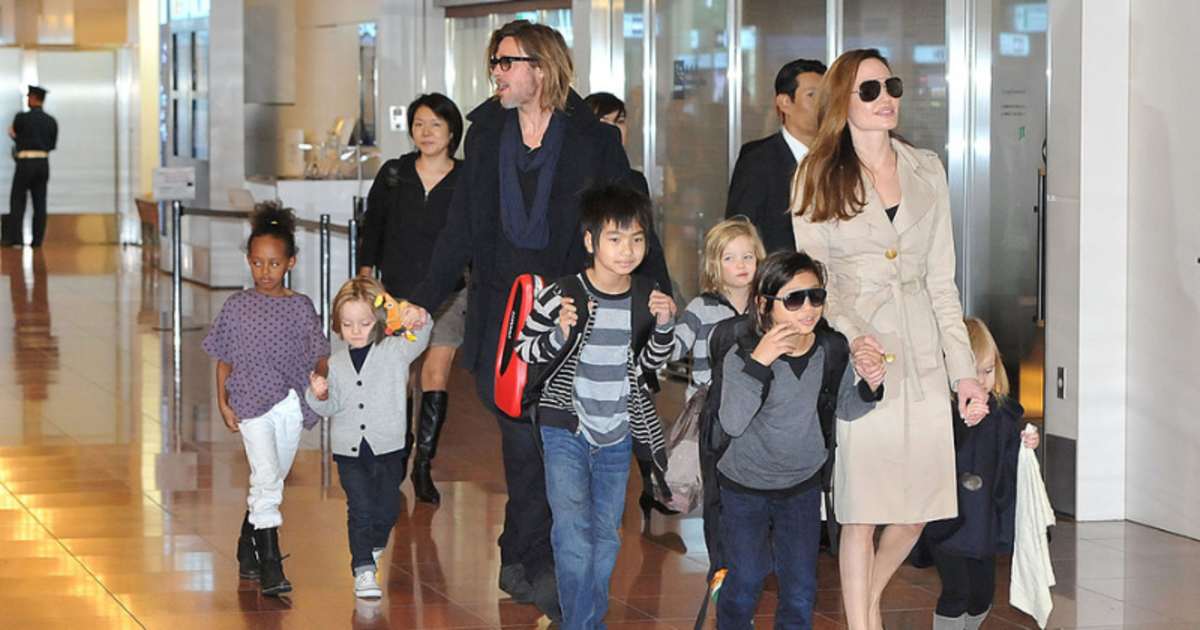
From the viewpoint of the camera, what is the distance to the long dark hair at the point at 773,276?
4.80 metres

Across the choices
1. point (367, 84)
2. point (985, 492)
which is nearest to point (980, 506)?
point (985, 492)

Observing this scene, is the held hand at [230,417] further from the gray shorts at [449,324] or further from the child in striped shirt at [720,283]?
the gray shorts at [449,324]

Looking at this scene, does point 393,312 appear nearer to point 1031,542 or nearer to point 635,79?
point 1031,542

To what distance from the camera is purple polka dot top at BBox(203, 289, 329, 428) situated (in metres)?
6.24

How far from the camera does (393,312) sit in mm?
5711

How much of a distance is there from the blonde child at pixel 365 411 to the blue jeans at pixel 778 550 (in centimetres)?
156

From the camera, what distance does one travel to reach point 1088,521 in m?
7.69

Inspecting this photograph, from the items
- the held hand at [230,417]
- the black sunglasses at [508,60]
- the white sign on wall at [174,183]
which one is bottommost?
the held hand at [230,417]

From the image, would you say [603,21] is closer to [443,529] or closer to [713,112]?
[713,112]

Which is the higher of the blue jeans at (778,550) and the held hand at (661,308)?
the held hand at (661,308)

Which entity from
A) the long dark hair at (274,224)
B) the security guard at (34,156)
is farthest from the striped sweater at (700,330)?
the security guard at (34,156)

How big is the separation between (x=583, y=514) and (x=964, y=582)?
116cm

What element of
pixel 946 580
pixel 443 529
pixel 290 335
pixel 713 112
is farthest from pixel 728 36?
pixel 946 580

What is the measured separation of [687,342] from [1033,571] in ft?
3.96
